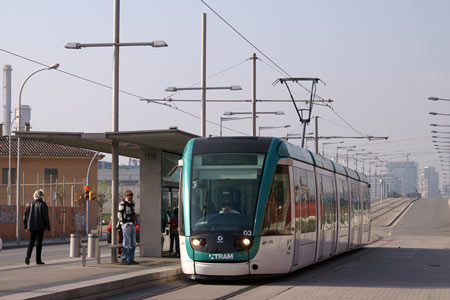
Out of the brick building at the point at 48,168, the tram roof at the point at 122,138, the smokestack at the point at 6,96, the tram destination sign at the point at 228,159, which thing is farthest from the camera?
the smokestack at the point at 6,96

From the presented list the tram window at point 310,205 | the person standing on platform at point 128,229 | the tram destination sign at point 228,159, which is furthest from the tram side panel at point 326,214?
the person standing on platform at point 128,229

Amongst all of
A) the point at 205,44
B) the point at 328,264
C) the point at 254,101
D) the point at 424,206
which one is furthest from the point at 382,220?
the point at 328,264

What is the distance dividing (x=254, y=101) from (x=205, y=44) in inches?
224

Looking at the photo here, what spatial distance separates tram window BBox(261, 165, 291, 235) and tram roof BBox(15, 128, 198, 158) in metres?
2.41

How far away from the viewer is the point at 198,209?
54.6 ft

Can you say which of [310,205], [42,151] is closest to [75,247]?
[310,205]

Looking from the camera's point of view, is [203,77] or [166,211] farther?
[203,77]

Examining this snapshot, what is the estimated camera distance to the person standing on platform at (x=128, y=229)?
18.8m

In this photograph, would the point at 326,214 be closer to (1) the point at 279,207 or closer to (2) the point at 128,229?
(1) the point at 279,207

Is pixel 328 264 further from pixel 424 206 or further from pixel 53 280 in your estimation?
pixel 424 206

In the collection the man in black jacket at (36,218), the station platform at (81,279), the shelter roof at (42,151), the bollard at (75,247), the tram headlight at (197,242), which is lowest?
the station platform at (81,279)

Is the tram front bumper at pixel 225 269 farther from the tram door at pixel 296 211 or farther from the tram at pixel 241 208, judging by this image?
the tram door at pixel 296 211

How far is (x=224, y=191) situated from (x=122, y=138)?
130 inches

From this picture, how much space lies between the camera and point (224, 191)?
1673 cm
